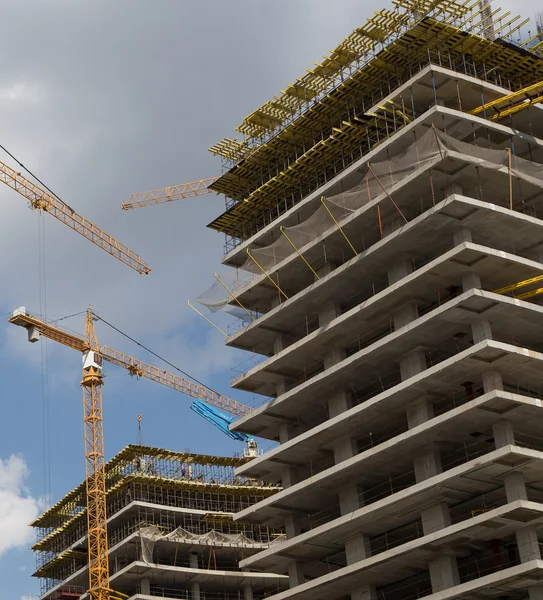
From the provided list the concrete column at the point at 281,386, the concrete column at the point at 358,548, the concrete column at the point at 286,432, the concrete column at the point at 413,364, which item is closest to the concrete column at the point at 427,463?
the concrete column at the point at 413,364

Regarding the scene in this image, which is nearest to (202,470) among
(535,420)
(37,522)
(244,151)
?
(37,522)

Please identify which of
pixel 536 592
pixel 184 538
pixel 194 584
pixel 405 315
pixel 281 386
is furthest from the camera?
pixel 194 584

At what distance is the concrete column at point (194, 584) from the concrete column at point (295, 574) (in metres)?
35.9

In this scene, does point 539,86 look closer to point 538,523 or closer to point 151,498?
point 538,523

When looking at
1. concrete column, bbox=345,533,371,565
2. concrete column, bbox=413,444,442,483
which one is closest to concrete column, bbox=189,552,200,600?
concrete column, bbox=345,533,371,565

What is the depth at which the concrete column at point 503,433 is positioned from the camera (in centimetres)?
6550

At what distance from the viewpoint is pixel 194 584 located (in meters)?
112

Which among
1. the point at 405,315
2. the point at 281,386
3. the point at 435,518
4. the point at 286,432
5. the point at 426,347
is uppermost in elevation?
the point at 281,386

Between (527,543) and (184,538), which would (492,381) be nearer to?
(527,543)

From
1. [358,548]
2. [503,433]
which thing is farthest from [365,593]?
[503,433]

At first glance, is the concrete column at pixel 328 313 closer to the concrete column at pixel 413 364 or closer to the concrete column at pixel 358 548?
the concrete column at pixel 413 364

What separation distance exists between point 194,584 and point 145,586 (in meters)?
5.55

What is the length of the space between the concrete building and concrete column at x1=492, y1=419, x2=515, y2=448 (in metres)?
0.09

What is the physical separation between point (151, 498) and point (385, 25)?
54.7 metres
